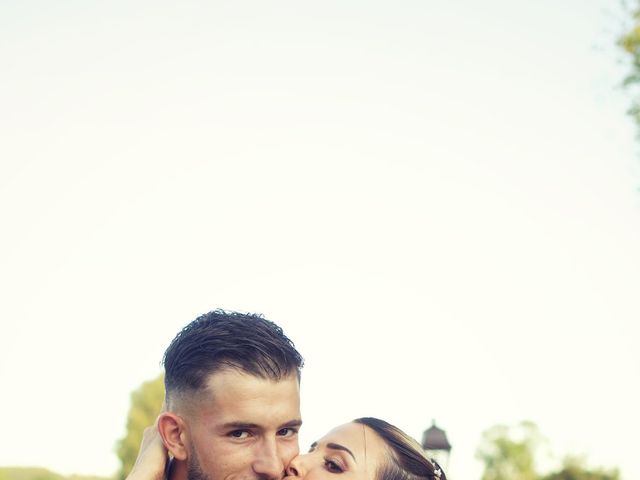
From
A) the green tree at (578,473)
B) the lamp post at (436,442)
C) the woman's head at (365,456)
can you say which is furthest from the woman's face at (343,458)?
the green tree at (578,473)

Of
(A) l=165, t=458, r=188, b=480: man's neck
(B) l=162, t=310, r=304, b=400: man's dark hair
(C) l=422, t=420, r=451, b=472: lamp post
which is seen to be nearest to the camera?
(B) l=162, t=310, r=304, b=400: man's dark hair

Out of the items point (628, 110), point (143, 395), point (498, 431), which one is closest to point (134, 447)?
point (143, 395)

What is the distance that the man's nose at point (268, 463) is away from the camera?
470 cm

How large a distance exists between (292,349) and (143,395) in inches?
1867

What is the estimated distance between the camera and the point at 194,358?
16.7 feet

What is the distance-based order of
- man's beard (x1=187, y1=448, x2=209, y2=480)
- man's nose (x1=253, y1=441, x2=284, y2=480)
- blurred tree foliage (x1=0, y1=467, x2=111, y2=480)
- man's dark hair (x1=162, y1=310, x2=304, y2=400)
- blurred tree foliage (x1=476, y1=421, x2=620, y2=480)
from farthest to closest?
blurred tree foliage (x1=476, y1=421, x2=620, y2=480) < blurred tree foliage (x1=0, y1=467, x2=111, y2=480) < man's dark hair (x1=162, y1=310, x2=304, y2=400) < man's beard (x1=187, y1=448, x2=209, y2=480) < man's nose (x1=253, y1=441, x2=284, y2=480)

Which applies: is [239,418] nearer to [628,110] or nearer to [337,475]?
[337,475]

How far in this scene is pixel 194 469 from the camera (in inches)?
193

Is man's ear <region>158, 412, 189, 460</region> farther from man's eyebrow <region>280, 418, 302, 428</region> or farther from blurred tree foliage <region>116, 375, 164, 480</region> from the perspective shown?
blurred tree foliage <region>116, 375, 164, 480</region>

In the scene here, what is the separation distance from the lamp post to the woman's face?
9889mm

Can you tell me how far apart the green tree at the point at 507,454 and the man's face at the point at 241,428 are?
6307 cm

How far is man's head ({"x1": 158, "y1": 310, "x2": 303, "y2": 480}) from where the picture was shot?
475cm

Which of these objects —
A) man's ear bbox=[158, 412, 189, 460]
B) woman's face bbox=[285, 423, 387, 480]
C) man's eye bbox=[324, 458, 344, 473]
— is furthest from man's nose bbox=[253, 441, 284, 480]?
man's ear bbox=[158, 412, 189, 460]

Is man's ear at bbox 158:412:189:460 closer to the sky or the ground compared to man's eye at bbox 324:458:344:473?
closer to the sky
